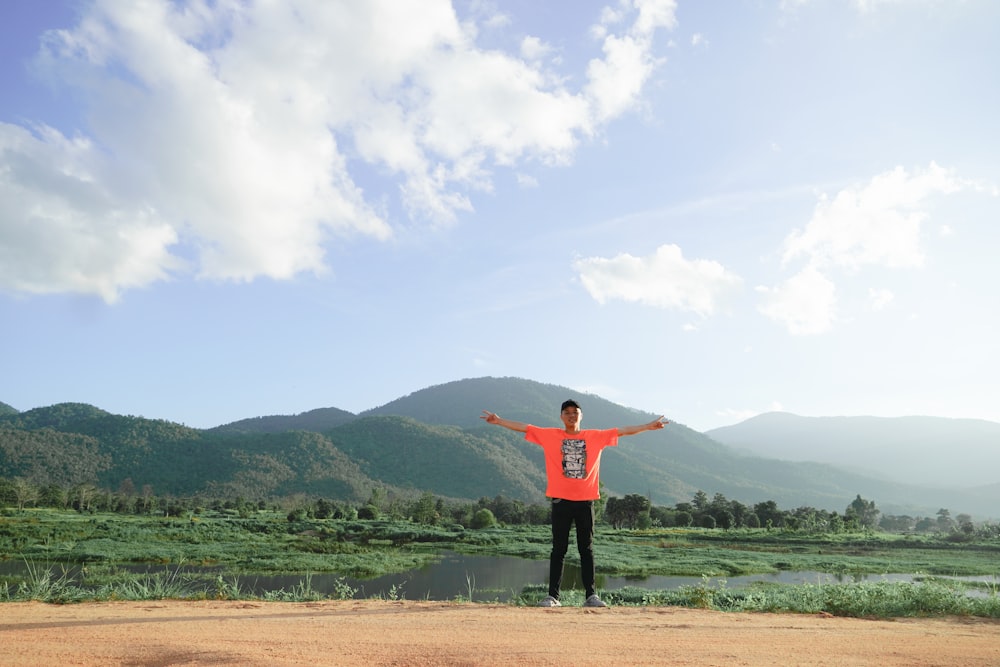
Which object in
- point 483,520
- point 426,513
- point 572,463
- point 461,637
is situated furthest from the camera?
point 426,513

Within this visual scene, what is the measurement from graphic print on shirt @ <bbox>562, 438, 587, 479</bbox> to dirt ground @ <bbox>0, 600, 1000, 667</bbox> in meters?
1.42

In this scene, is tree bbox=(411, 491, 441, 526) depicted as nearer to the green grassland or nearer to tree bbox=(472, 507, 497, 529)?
tree bbox=(472, 507, 497, 529)

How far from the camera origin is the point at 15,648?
3.82m

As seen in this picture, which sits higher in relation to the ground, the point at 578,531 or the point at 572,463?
the point at 572,463

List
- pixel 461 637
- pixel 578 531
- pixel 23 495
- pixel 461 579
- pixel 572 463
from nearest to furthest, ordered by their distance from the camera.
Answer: pixel 461 637, pixel 578 531, pixel 572 463, pixel 461 579, pixel 23 495

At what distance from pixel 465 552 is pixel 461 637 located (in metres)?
33.0

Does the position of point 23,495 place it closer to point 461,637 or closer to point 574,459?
point 574,459

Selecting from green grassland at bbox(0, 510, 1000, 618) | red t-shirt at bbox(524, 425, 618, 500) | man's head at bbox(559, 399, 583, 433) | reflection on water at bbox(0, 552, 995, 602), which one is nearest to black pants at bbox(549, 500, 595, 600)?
red t-shirt at bbox(524, 425, 618, 500)

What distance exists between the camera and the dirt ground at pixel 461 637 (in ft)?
12.3

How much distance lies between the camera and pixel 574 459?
22.1 feet

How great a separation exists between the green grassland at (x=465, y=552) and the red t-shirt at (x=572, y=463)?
2.06m

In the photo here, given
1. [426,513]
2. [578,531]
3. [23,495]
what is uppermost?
[578,531]

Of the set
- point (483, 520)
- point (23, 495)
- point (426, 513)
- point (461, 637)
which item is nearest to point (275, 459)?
point (23, 495)

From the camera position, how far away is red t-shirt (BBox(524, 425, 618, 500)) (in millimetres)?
6652
